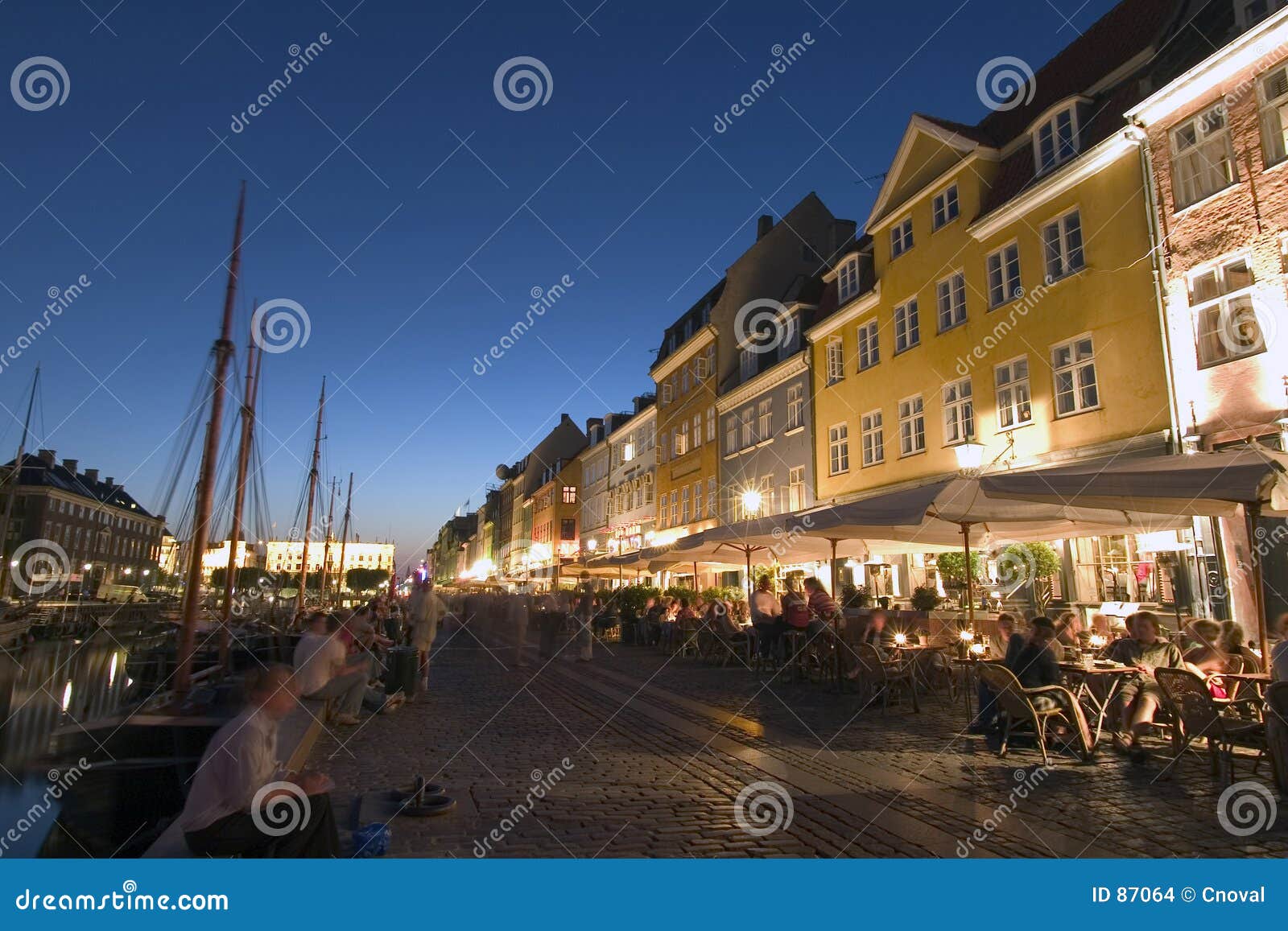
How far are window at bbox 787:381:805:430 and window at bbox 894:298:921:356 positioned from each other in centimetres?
522

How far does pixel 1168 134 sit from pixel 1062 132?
317 centimetres

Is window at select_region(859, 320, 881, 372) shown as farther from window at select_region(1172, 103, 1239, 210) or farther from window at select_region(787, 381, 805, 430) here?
window at select_region(1172, 103, 1239, 210)

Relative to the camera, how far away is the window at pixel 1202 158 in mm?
14273

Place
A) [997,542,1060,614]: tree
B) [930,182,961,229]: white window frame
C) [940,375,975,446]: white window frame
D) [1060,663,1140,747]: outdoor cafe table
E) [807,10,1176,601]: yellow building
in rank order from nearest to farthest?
[1060,663,1140,747]: outdoor cafe table < [807,10,1176,601]: yellow building < [997,542,1060,614]: tree < [940,375,975,446]: white window frame < [930,182,961,229]: white window frame

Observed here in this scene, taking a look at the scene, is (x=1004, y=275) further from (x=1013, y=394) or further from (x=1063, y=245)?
(x=1013, y=394)

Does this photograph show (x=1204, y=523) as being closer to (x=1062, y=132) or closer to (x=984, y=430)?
(x=984, y=430)

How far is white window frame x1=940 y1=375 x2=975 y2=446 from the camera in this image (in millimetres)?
19844

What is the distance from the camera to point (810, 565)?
2792 centimetres

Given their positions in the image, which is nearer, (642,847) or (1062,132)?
(642,847)

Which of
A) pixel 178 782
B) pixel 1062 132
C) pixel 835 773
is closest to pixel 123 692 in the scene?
pixel 178 782

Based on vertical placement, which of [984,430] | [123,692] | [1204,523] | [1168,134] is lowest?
[123,692]

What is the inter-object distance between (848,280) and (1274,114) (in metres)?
13.1

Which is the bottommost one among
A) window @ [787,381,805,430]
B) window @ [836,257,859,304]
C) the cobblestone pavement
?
the cobblestone pavement

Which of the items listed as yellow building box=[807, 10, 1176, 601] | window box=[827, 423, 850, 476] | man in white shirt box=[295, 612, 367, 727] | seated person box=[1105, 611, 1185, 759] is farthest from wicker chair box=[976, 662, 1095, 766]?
window box=[827, 423, 850, 476]
